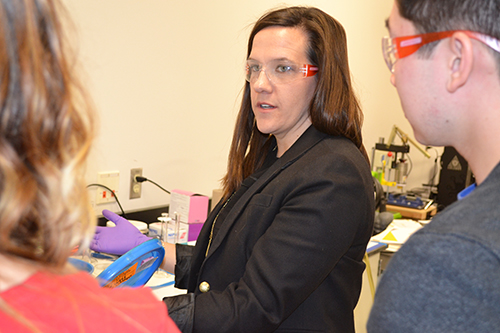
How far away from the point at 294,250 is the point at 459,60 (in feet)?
1.88

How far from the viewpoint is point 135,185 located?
7.32ft

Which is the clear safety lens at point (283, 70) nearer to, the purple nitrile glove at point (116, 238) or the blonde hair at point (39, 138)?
the purple nitrile glove at point (116, 238)

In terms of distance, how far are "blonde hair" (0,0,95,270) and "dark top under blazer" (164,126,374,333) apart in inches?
24.9

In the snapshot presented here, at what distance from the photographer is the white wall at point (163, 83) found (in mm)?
2025

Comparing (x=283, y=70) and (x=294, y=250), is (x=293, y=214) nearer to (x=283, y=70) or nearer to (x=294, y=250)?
(x=294, y=250)

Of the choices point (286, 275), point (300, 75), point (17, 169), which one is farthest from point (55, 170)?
point (300, 75)

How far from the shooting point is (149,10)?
2.17 meters

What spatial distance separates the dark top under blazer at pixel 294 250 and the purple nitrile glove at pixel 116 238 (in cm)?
40

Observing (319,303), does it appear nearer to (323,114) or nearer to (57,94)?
(323,114)

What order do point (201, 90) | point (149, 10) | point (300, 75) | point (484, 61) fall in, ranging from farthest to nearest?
point (201, 90)
point (149, 10)
point (300, 75)
point (484, 61)

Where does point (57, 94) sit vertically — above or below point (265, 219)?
above

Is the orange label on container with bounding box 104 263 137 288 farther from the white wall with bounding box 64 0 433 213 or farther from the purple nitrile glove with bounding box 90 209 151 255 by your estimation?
the white wall with bounding box 64 0 433 213

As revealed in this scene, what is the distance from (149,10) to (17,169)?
1.86 meters

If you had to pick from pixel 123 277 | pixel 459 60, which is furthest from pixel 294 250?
pixel 459 60
